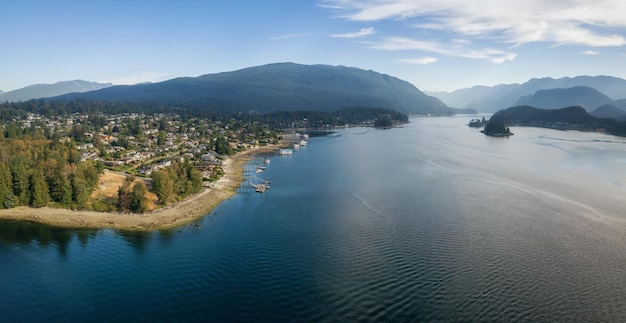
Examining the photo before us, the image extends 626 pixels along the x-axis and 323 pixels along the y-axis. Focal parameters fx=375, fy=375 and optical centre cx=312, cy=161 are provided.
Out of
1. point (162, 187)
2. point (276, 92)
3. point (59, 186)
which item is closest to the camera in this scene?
point (59, 186)

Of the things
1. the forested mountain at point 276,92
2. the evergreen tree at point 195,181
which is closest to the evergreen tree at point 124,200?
the evergreen tree at point 195,181

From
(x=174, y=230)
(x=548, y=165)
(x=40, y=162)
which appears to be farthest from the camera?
(x=548, y=165)

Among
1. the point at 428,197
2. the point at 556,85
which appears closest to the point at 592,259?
the point at 428,197

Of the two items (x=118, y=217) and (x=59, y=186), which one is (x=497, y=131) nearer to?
(x=118, y=217)

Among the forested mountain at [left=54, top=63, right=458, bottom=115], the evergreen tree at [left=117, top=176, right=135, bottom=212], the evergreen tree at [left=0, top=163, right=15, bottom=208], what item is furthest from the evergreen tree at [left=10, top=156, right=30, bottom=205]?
the forested mountain at [left=54, top=63, right=458, bottom=115]

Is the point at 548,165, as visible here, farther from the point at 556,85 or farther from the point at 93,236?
the point at 556,85

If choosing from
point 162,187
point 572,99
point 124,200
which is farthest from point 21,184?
point 572,99
